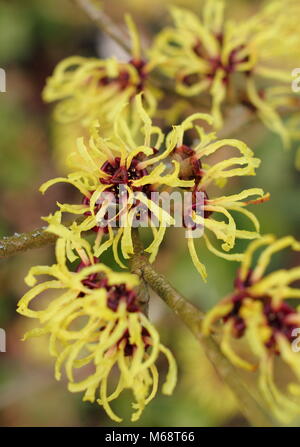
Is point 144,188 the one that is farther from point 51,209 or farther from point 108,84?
point 51,209

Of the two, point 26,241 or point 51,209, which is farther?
point 51,209

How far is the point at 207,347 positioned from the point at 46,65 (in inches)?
77.1

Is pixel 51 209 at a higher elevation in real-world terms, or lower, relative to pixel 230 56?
lower

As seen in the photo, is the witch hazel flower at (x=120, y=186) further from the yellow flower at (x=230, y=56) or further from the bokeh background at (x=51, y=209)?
the bokeh background at (x=51, y=209)

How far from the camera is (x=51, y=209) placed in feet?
7.55

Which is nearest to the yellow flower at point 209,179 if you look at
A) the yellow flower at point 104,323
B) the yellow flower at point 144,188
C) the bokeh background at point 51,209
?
the yellow flower at point 144,188

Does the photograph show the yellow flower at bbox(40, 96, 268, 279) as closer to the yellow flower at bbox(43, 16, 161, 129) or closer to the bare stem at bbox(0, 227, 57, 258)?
the bare stem at bbox(0, 227, 57, 258)

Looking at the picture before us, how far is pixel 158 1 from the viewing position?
230cm

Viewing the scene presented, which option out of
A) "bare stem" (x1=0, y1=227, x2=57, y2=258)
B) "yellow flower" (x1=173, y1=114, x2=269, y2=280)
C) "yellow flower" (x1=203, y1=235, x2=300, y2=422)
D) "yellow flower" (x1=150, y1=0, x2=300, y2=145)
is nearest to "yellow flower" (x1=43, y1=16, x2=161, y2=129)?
"yellow flower" (x1=150, y1=0, x2=300, y2=145)

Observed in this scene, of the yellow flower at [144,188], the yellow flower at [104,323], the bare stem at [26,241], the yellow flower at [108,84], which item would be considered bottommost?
the yellow flower at [104,323]

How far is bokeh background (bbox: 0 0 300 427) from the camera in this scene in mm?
1893

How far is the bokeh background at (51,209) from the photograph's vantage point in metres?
1.89

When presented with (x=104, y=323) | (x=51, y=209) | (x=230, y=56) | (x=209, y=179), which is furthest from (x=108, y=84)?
(x=51, y=209)
